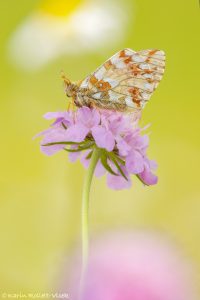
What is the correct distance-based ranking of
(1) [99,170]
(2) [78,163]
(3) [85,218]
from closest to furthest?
1. (3) [85,218]
2. (1) [99,170]
3. (2) [78,163]

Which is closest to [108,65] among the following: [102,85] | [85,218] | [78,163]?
[102,85]

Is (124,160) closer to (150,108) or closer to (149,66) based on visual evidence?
(149,66)

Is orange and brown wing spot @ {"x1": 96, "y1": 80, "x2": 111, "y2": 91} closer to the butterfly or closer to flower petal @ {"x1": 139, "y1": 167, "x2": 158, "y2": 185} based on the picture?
the butterfly

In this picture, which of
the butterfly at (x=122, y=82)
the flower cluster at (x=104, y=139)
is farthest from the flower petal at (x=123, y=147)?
the butterfly at (x=122, y=82)

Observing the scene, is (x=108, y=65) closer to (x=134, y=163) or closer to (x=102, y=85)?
(x=102, y=85)

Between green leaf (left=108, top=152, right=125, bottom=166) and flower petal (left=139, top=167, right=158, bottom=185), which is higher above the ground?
green leaf (left=108, top=152, right=125, bottom=166)

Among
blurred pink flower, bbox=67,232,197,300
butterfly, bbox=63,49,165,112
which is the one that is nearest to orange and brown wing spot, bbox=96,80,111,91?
butterfly, bbox=63,49,165,112

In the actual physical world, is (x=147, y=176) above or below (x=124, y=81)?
below

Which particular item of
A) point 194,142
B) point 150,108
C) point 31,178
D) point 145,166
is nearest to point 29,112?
point 31,178
